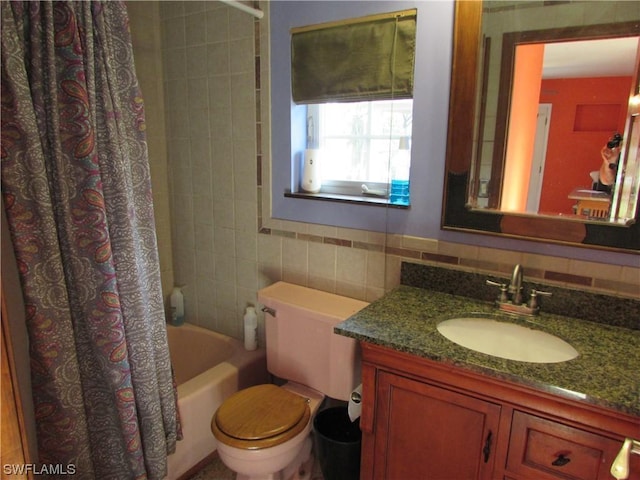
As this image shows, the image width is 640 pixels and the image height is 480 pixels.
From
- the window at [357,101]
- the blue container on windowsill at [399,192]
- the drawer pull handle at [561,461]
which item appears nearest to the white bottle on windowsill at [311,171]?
the window at [357,101]

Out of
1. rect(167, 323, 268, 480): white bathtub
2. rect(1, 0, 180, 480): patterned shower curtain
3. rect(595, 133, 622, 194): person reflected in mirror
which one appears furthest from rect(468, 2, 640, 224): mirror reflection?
rect(167, 323, 268, 480): white bathtub

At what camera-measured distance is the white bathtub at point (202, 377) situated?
1787 mm

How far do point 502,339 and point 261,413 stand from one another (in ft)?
3.00

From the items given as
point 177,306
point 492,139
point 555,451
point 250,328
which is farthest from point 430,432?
point 177,306

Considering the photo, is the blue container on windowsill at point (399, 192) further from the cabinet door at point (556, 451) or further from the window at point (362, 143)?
the cabinet door at point (556, 451)

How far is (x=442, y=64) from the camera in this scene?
1.52 m

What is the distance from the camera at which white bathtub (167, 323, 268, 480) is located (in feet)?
5.86

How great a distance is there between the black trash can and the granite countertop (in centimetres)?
58

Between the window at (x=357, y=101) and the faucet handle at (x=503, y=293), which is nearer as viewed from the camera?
the faucet handle at (x=503, y=293)

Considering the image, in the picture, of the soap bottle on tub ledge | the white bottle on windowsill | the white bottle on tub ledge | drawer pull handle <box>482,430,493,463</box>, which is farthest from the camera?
the soap bottle on tub ledge

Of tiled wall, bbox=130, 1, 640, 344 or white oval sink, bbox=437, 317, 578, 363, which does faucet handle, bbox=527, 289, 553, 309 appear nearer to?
white oval sink, bbox=437, 317, 578, 363

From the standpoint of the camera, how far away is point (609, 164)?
1.32m

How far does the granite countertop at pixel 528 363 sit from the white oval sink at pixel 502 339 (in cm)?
3

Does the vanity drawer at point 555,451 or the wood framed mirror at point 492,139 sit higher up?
the wood framed mirror at point 492,139
